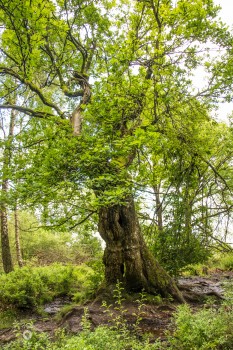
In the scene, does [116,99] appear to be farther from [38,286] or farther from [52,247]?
[52,247]

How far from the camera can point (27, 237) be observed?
16.7 metres

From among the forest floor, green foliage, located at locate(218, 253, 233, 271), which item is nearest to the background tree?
the forest floor

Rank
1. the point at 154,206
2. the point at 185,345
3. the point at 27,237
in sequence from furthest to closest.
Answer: the point at 27,237, the point at 154,206, the point at 185,345

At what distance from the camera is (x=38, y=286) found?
8.10 m

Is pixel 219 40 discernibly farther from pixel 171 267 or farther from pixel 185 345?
pixel 185 345

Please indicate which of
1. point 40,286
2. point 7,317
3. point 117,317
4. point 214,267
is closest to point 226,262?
point 214,267

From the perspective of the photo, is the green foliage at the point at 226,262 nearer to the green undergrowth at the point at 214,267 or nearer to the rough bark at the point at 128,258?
the green undergrowth at the point at 214,267

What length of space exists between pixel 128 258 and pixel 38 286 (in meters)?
3.35

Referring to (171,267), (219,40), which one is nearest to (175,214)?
(171,267)

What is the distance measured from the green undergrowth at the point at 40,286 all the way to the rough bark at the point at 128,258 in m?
1.20

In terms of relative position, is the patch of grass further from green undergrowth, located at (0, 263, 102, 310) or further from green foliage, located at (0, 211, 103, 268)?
green foliage, located at (0, 211, 103, 268)

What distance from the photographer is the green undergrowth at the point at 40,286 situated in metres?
7.36

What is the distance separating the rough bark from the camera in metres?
6.27

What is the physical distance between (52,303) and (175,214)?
4389mm
